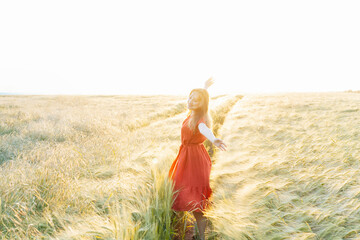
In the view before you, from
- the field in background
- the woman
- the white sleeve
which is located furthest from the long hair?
the field in background

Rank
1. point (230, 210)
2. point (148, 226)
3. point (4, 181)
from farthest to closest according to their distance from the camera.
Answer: point (4, 181) → point (230, 210) → point (148, 226)

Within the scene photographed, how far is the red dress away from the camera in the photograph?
7.49 ft

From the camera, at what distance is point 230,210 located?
2156 millimetres

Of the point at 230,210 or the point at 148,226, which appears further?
the point at 230,210

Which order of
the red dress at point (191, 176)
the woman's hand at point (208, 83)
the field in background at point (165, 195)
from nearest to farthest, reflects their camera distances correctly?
the field in background at point (165, 195)
the red dress at point (191, 176)
the woman's hand at point (208, 83)

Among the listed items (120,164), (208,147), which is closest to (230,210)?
(120,164)

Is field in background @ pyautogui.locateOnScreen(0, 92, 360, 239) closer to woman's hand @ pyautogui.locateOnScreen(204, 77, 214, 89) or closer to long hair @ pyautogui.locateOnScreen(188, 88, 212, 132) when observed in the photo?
long hair @ pyautogui.locateOnScreen(188, 88, 212, 132)

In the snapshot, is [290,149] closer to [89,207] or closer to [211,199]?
[211,199]

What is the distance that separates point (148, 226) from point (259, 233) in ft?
3.48

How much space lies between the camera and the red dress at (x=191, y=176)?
2283 millimetres

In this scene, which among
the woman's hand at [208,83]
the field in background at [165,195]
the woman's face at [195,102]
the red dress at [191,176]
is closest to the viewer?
the field in background at [165,195]

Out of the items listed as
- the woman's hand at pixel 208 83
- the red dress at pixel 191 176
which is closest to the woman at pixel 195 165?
the red dress at pixel 191 176

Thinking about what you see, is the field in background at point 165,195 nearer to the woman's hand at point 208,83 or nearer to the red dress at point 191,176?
the red dress at point 191,176

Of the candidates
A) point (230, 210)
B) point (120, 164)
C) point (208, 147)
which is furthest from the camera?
point (208, 147)
